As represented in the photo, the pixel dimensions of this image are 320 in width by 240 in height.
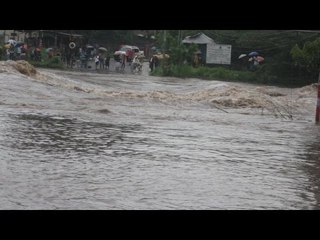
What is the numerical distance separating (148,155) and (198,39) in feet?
115

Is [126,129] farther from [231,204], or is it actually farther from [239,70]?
[239,70]

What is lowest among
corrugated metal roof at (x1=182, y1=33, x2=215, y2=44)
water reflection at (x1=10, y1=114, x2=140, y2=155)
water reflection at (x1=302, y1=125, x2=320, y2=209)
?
water reflection at (x1=302, y1=125, x2=320, y2=209)

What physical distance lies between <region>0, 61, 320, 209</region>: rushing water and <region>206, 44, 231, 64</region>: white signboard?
20689 mm

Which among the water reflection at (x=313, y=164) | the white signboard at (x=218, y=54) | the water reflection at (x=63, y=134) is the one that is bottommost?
the water reflection at (x=313, y=164)

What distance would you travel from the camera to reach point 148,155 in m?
9.55

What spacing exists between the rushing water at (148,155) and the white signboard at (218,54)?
67.9ft

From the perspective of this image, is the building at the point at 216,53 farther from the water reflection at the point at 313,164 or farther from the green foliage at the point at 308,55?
the water reflection at the point at 313,164

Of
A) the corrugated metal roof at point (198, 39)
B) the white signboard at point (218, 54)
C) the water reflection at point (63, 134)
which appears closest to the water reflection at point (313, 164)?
the water reflection at point (63, 134)

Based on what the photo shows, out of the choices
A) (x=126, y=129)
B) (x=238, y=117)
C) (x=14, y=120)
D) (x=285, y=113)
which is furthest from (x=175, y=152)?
(x=285, y=113)

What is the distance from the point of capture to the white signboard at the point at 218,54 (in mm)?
39469

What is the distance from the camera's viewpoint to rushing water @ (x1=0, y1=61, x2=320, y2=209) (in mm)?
6691

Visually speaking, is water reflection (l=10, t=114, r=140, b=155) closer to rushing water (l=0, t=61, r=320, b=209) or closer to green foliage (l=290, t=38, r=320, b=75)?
rushing water (l=0, t=61, r=320, b=209)

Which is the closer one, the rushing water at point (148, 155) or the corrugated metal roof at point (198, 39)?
the rushing water at point (148, 155)

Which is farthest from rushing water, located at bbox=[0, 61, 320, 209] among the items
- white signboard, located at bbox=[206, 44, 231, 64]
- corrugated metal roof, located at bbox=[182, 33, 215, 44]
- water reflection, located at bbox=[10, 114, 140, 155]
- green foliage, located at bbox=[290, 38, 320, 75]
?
corrugated metal roof, located at bbox=[182, 33, 215, 44]
